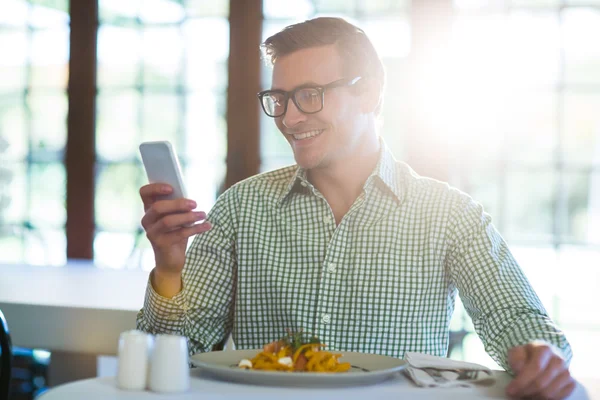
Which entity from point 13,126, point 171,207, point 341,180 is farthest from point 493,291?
point 13,126

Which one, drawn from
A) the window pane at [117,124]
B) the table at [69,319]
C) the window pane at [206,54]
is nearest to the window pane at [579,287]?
the window pane at [206,54]

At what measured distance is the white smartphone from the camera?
3.77 ft

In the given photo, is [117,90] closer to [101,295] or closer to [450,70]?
[450,70]

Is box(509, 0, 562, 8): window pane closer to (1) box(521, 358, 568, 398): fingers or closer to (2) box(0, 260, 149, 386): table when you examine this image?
(2) box(0, 260, 149, 386): table

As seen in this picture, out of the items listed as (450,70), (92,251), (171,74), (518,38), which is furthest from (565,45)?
(92,251)

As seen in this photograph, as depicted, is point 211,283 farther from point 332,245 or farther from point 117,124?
point 117,124

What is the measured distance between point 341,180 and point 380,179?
10 cm

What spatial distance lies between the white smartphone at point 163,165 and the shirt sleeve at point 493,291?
2.11 ft

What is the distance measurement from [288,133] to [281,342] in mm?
589

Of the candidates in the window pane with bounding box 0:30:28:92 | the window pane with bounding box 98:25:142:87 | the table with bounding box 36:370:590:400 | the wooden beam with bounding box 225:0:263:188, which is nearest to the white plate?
the table with bounding box 36:370:590:400

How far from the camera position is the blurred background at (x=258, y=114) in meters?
3.71

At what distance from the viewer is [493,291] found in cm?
144

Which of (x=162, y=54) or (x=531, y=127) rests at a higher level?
(x=162, y=54)

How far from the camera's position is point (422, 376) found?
1.14 m
